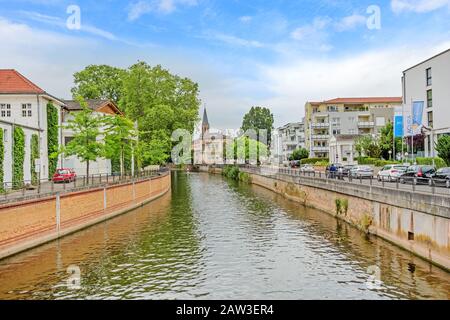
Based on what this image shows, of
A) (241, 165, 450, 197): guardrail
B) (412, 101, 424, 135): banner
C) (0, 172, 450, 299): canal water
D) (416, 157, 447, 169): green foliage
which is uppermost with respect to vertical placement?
(412, 101, 424, 135): banner

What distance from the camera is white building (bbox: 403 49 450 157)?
57094 millimetres

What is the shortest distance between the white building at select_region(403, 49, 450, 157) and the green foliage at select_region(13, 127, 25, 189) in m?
45.1

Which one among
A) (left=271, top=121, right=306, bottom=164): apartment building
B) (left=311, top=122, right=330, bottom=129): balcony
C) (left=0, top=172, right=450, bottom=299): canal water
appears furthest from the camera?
(left=271, top=121, right=306, bottom=164): apartment building

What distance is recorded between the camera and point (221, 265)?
19.8 meters

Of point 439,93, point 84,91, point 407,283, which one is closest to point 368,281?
point 407,283

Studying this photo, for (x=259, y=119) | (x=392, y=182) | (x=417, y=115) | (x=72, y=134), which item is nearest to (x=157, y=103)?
(x=72, y=134)

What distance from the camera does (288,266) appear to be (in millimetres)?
19547

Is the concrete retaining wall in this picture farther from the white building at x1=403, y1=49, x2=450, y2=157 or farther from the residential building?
the white building at x1=403, y1=49, x2=450, y2=157

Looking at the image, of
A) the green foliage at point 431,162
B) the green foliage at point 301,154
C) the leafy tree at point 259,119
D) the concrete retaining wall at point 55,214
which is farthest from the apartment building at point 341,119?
the concrete retaining wall at point 55,214

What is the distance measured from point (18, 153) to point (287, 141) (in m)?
101

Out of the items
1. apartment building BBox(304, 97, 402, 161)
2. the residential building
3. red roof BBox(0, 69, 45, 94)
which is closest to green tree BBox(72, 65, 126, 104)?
the residential building

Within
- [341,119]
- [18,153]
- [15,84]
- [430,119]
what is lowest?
[18,153]

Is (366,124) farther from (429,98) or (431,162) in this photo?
(431,162)

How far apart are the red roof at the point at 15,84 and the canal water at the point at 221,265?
790 inches
